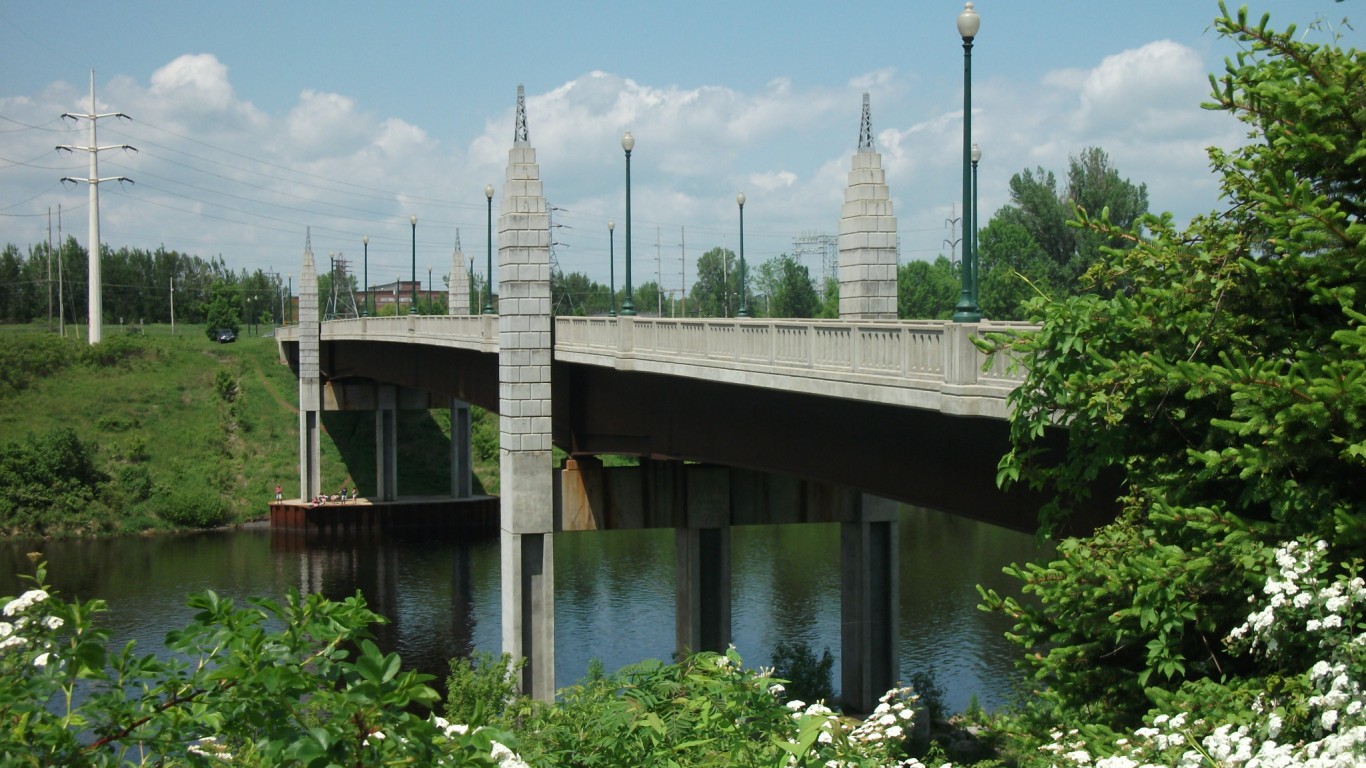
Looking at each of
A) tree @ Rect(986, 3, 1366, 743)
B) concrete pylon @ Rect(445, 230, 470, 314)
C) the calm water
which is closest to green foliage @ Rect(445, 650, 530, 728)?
the calm water

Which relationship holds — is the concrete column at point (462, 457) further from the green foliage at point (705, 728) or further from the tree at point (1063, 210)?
the green foliage at point (705, 728)

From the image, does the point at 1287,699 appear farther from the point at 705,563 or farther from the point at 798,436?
the point at 705,563

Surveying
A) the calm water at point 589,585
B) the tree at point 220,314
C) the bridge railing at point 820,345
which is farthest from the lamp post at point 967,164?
the tree at point 220,314

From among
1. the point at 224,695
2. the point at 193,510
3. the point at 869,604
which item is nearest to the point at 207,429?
the point at 193,510

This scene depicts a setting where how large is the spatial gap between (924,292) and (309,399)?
4221 centimetres

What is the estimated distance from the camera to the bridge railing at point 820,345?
15125mm

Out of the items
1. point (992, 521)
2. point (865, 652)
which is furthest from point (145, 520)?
point (992, 521)

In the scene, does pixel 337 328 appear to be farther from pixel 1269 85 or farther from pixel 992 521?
pixel 1269 85

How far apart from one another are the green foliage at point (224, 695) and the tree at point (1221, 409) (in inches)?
243

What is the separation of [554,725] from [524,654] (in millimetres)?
16549

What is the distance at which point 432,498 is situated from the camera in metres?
67.1

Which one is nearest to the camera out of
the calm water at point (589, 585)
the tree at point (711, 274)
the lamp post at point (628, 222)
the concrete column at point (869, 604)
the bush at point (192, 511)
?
the lamp post at point (628, 222)

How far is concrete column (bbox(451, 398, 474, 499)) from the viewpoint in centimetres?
6631

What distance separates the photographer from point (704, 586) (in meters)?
30.7
